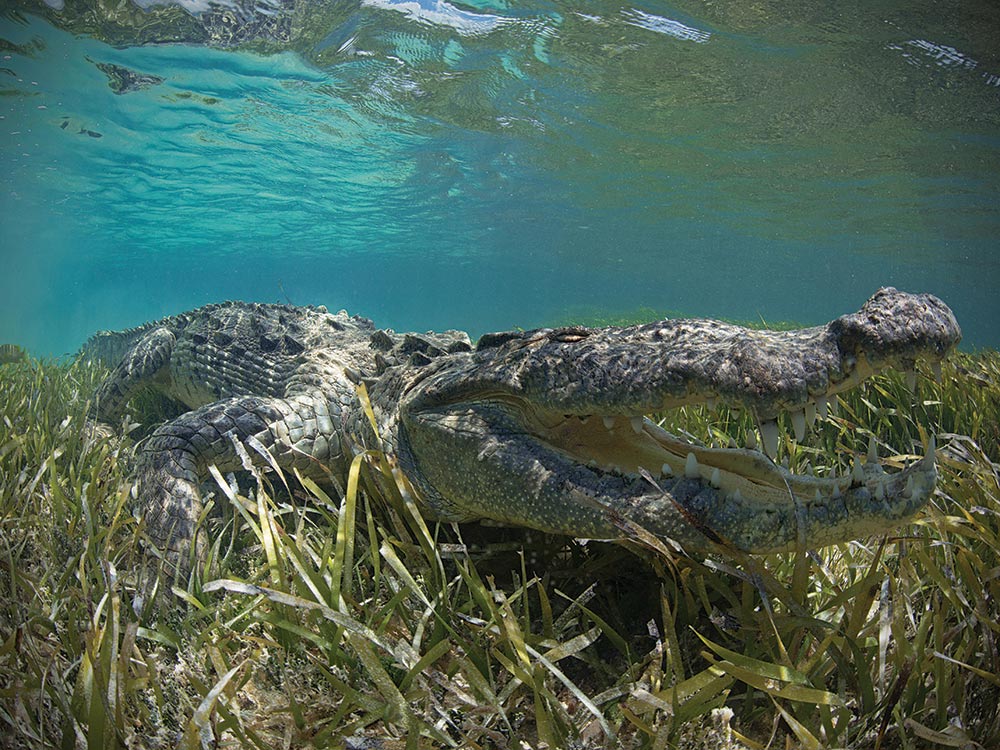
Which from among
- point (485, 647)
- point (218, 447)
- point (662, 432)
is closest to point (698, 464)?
point (662, 432)

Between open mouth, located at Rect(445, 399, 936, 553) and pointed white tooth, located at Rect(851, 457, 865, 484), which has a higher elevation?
pointed white tooth, located at Rect(851, 457, 865, 484)

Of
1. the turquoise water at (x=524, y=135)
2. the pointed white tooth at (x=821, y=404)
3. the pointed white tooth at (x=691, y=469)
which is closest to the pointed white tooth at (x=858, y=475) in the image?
the pointed white tooth at (x=821, y=404)

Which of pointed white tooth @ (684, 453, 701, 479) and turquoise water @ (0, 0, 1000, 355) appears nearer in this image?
pointed white tooth @ (684, 453, 701, 479)

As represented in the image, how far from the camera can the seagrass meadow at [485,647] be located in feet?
4.64

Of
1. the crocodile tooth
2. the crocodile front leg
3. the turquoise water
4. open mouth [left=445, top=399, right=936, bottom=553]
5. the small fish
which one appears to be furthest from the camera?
the turquoise water

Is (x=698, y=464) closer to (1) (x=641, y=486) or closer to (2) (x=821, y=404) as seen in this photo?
(1) (x=641, y=486)

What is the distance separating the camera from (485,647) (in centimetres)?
173

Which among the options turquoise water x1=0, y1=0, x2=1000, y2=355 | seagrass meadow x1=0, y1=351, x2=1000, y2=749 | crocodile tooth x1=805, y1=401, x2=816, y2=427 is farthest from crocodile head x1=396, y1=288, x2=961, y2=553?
turquoise water x1=0, y1=0, x2=1000, y2=355

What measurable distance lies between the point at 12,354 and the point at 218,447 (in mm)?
8000

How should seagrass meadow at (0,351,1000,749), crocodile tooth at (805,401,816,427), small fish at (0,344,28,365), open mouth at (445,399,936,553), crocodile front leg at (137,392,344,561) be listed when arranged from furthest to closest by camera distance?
small fish at (0,344,28,365) → crocodile front leg at (137,392,344,561) → crocodile tooth at (805,401,816,427) → open mouth at (445,399,936,553) → seagrass meadow at (0,351,1000,749)

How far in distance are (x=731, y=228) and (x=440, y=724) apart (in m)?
42.1

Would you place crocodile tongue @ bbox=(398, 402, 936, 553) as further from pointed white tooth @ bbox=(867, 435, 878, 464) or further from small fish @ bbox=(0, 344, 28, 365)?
small fish @ bbox=(0, 344, 28, 365)

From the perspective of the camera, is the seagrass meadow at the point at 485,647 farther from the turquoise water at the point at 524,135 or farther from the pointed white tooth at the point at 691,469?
the turquoise water at the point at 524,135

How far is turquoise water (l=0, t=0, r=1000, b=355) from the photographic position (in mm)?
12477
